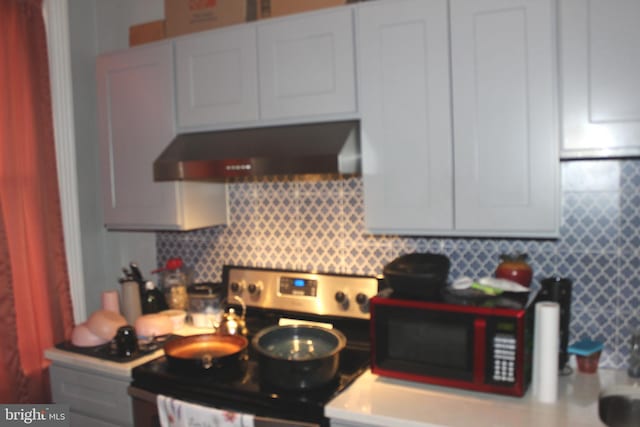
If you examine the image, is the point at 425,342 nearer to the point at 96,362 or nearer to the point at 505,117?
the point at 505,117

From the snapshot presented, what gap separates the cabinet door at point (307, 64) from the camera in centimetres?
197

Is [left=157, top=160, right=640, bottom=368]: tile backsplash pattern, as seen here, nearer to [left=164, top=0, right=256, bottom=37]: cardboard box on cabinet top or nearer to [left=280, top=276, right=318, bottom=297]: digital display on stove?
[left=280, top=276, right=318, bottom=297]: digital display on stove

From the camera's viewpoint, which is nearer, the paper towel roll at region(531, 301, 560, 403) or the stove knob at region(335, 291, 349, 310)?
the paper towel roll at region(531, 301, 560, 403)

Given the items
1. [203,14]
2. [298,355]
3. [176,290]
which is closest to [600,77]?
[298,355]

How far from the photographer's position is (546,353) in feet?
5.58

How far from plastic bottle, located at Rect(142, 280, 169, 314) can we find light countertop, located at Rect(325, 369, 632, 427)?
1237 millimetres

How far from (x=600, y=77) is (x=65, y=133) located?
7.66ft

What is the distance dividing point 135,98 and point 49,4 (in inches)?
26.1

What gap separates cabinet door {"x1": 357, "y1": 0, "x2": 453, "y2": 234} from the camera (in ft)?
5.99

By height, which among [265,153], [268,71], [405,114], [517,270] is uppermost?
[268,71]

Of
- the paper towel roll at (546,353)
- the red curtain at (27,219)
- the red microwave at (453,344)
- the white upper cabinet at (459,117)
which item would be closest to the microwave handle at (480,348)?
the red microwave at (453,344)

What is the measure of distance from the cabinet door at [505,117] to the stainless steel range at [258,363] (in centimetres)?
68

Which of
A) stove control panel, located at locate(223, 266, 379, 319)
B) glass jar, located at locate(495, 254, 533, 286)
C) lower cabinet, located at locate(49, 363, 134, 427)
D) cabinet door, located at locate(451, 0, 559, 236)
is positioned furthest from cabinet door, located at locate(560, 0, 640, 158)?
lower cabinet, located at locate(49, 363, 134, 427)

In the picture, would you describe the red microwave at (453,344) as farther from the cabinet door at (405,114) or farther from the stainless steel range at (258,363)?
the cabinet door at (405,114)
